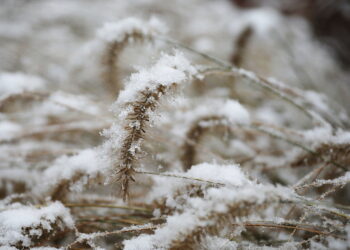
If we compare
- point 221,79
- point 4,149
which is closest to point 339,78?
point 221,79

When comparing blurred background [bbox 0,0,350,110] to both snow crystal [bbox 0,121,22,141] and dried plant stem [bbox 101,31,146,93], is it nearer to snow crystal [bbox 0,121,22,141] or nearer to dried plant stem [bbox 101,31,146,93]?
snow crystal [bbox 0,121,22,141]

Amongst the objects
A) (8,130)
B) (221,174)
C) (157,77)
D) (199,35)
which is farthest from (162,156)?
(199,35)

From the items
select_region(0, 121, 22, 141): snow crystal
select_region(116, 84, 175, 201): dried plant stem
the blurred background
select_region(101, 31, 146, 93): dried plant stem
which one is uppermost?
the blurred background

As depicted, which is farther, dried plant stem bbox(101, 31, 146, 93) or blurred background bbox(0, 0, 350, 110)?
blurred background bbox(0, 0, 350, 110)

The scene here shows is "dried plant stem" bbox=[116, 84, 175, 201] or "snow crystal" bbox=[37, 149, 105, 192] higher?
"dried plant stem" bbox=[116, 84, 175, 201]

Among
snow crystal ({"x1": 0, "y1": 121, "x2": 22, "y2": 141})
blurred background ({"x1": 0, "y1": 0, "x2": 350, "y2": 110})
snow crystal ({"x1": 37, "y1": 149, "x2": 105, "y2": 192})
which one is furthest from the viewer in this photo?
blurred background ({"x1": 0, "y1": 0, "x2": 350, "y2": 110})

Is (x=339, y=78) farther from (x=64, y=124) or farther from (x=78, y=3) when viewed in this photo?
(x=78, y=3)

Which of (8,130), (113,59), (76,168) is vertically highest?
(113,59)

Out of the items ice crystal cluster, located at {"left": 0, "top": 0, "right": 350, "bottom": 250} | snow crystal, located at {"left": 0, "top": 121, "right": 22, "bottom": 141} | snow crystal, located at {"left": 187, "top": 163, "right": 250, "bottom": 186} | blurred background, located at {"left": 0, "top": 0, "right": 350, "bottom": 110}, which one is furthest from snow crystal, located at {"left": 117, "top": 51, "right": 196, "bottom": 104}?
blurred background, located at {"left": 0, "top": 0, "right": 350, "bottom": 110}

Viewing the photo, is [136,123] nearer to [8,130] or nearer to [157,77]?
[157,77]
